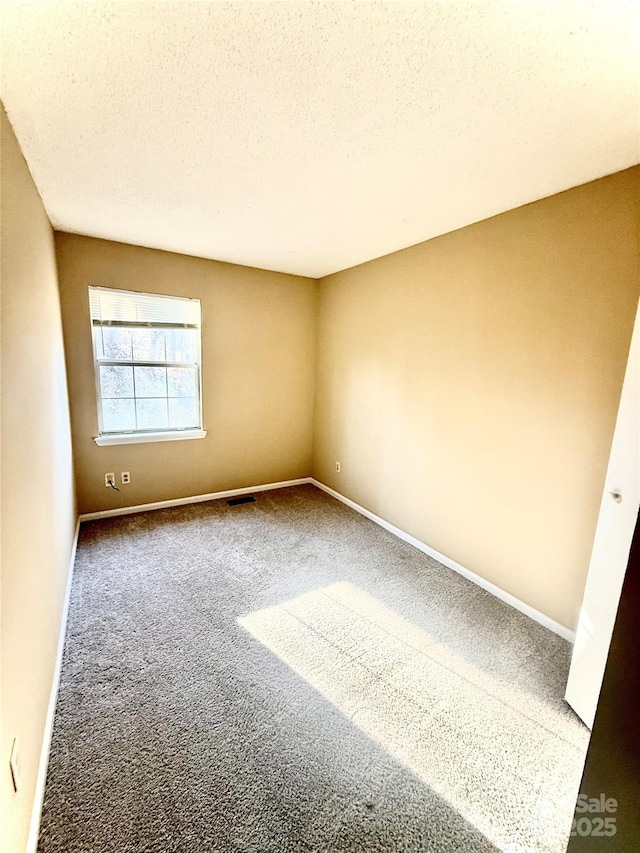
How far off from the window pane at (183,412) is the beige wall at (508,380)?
5.67ft

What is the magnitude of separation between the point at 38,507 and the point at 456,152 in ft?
7.69

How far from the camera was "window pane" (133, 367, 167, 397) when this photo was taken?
3.27m

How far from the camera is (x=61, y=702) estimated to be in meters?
1.54

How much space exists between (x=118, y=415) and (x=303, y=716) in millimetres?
2792

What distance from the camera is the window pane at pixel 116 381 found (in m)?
3.13

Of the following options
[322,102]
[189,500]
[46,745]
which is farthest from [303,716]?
[189,500]

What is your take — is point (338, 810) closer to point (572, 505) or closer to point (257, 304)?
point (572, 505)

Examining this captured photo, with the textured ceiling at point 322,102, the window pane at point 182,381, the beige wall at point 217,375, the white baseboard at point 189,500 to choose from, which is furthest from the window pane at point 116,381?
the textured ceiling at point 322,102

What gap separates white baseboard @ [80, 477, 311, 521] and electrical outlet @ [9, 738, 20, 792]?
2502mm

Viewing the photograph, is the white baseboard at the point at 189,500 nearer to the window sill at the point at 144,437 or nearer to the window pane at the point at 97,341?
the window sill at the point at 144,437

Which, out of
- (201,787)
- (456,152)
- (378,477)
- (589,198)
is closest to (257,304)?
(378,477)

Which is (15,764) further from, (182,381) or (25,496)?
(182,381)

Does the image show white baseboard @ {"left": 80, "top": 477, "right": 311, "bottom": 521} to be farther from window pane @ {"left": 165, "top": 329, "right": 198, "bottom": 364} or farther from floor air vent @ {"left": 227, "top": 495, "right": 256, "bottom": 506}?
window pane @ {"left": 165, "top": 329, "right": 198, "bottom": 364}

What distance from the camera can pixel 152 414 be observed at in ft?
11.1
